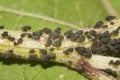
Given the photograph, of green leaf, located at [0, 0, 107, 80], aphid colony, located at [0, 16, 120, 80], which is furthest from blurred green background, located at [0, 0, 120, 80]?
aphid colony, located at [0, 16, 120, 80]

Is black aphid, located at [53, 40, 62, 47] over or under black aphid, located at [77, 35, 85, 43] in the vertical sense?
under

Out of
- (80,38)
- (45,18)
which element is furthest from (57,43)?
(45,18)

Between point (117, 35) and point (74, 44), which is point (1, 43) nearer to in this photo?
point (74, 44)

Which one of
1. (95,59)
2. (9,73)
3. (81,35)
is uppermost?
(81,35)

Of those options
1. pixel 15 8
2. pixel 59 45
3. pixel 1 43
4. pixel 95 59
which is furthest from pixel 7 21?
pixel 95 59

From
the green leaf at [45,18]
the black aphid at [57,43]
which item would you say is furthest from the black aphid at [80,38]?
the green leaf at [45,18]

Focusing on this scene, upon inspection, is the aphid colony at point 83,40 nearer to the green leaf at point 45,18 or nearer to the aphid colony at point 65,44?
the aphid colony at point 65,44

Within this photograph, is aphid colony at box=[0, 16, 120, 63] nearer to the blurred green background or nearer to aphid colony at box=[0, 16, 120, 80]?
aphid colony at box=[0, 16, 120, 80]
